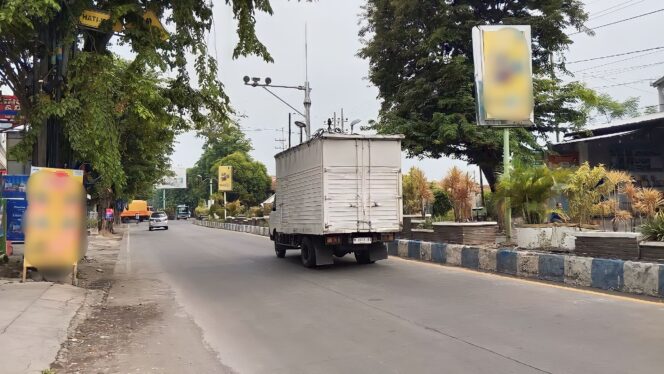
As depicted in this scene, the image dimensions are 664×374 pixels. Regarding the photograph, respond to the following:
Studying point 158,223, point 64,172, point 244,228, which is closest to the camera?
point 64,172

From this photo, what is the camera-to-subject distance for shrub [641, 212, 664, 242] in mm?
9234

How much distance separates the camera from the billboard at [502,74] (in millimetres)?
13695

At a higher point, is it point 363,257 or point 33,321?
point 363,257

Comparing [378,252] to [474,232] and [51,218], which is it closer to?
[474,232]

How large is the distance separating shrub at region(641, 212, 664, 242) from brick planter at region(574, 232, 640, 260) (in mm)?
357

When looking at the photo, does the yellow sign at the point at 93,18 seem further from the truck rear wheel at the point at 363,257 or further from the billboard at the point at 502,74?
the billboard at the point at 502,74

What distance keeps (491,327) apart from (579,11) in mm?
18625

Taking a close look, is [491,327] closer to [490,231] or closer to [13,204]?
[490,231]

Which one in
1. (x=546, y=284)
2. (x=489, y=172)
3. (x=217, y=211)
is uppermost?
(x=489, y=172)

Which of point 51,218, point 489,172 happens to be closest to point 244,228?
point 489,172

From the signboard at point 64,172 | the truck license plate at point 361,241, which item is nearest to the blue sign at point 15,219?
the signboard at point 64,172

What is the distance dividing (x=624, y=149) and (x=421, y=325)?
81.3ft

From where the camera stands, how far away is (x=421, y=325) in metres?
6.94

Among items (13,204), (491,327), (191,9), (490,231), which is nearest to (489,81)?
(490,231)
